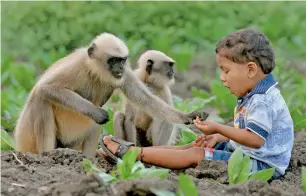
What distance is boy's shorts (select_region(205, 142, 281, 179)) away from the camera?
7.89 m

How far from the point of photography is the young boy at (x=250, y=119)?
782cm

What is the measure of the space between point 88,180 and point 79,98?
2.22 m

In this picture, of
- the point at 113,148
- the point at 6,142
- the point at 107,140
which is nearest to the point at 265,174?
the point at 113,148

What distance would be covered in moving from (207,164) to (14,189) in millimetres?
2025

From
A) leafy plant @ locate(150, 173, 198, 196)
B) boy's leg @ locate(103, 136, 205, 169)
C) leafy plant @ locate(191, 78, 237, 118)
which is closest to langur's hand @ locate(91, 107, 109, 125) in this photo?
boy's leg @ locate(103, 136, 205, 169)

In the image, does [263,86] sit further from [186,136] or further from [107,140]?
[186,136]

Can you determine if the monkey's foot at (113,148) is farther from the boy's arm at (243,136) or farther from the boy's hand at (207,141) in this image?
the boy's arm at (243,136)

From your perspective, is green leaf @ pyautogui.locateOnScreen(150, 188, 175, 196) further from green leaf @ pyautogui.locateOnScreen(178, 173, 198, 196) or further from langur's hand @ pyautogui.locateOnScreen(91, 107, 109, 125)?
langur's hand @ pyautogui.locateOnScreen(91, 107, 109, 125)

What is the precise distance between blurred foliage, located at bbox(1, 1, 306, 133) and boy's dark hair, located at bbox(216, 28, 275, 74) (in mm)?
4782

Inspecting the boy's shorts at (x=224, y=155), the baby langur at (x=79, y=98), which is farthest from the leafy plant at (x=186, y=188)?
the baby langur at (x=79, y=98)

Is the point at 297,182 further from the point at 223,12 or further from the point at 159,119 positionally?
the point at 223,12

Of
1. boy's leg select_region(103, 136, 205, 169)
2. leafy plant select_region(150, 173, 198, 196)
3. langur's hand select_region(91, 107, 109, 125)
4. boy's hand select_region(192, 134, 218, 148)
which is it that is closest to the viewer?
leafy plant select_region(150, 173, 198, 196)

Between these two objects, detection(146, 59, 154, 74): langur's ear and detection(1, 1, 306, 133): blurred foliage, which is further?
detection(1, 1, 306, 133): blurred foliage

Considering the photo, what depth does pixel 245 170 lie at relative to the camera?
7.55 metres
